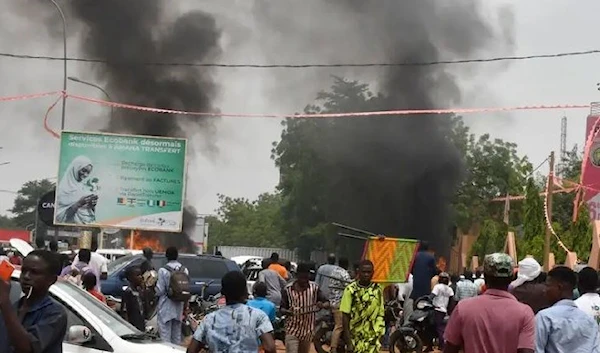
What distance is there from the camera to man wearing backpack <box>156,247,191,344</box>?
479 inches

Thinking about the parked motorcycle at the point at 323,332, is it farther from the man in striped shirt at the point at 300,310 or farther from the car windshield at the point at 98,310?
the car windshield at the point at 98,310

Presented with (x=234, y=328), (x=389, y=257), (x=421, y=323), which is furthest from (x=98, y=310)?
(x=421, y=323)

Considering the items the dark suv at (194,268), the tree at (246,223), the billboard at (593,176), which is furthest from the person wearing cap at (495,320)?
the tree at (246,223)

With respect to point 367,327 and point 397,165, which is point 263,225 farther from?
point 367,327

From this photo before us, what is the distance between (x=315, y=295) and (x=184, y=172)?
1173cm

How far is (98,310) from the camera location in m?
7.65

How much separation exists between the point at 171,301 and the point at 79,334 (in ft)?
18.2

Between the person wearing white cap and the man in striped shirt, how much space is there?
454 centimetres

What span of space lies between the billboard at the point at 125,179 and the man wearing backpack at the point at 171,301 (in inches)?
399

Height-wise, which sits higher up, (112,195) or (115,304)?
(112,195)

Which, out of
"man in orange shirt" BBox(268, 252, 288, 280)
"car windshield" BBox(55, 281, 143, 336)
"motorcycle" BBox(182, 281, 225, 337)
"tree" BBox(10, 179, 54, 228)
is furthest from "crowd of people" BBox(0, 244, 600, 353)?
"tree" BBox(10, 179, 54, 228)

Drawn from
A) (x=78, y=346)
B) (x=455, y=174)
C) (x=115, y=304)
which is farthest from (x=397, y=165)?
(x=78, y=346)

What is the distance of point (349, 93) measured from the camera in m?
39.5

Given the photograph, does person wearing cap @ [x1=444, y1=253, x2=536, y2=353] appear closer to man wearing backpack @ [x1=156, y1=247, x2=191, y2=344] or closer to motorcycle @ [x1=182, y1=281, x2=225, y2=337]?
man wearing backpack @ [x1=156, y1=247, x2=191, y2=344]
